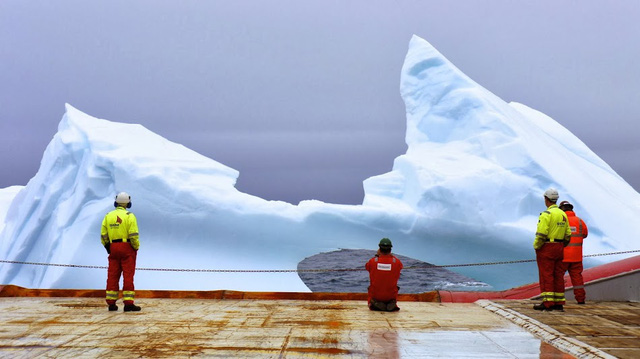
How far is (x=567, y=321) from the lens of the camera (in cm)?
567

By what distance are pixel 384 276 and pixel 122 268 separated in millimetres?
2779

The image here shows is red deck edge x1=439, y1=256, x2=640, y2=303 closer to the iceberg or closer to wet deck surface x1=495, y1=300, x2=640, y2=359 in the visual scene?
wet deck surface x1=495, y1=300, x2=640, y2=359

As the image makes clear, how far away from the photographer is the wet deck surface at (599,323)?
444cm

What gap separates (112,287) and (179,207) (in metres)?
8.15

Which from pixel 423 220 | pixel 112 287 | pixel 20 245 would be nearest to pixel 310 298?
pixel 112 287

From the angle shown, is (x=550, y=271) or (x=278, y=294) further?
(x=278, y=294)

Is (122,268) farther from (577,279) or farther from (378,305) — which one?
(577,279)

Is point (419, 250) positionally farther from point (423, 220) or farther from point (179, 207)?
point (179, 207)

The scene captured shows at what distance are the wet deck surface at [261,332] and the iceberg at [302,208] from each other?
24.0 ft

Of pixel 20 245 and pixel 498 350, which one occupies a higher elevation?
pixel 20 245

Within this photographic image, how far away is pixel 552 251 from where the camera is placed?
647 centimetres

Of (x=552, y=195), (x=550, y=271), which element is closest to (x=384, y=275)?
(x=550, y=271)

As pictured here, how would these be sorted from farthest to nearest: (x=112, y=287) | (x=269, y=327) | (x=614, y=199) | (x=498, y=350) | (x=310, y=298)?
→ (x=614, y=199) → (x=310, y=298) → (x=112, y=287) → (x=269, y=327) → (x=498, y=350)

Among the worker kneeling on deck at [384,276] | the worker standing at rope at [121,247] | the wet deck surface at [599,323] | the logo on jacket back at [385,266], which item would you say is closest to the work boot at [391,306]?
the worker kneeling on deck at [384,276]
